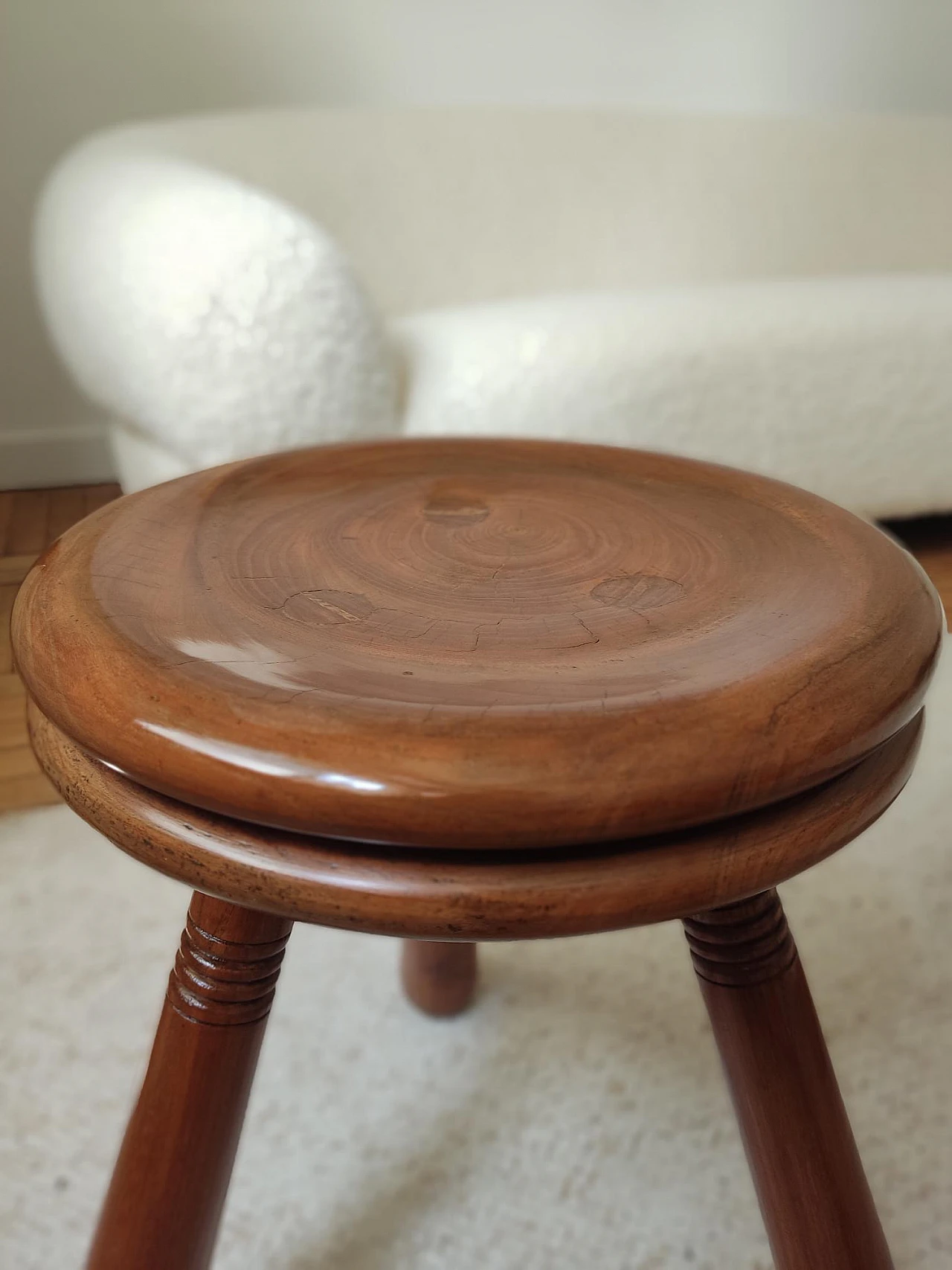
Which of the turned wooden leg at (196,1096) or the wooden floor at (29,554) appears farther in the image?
the wooden floor at (29,554)

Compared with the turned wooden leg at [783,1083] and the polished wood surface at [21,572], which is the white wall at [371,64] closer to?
the polished wood surface at [21,572]

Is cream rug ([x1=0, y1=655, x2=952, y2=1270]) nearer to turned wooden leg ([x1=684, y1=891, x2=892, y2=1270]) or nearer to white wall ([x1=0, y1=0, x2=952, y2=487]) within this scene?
turned wooden leg ([x1=684, y1=891, x2=892, y2=1270])

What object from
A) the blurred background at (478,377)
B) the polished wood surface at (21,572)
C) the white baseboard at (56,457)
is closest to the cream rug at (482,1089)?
the blurred background at (478,377)

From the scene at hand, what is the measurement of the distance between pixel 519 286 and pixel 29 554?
2.42ft

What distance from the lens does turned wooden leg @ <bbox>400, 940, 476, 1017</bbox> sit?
1.90 ft

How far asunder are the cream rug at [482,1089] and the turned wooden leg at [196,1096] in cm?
14

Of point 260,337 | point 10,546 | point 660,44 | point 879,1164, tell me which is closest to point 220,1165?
point 879,1164

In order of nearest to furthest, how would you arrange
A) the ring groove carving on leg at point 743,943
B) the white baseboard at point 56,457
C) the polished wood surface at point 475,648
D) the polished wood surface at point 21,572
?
1. the polished wood surface at point 475,648
2. the ring groove carving on leg at point 743,943
3. the polished wood surface at point 21,572
4. the white baseboard at point 56,457

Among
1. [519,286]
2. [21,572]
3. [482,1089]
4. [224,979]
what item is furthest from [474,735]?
[519,286]

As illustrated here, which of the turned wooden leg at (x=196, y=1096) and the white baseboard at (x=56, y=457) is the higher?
the turned wooden leg at (x=196, y=1096)

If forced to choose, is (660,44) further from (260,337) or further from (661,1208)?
(661,1208)

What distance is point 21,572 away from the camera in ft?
3.95

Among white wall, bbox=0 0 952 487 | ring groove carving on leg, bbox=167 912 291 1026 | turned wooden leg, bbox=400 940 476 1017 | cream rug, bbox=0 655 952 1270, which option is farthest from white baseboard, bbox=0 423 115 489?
A: ring groove carving on leg, bbox=167 912 291 1026

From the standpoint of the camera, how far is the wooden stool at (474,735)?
257 mm
